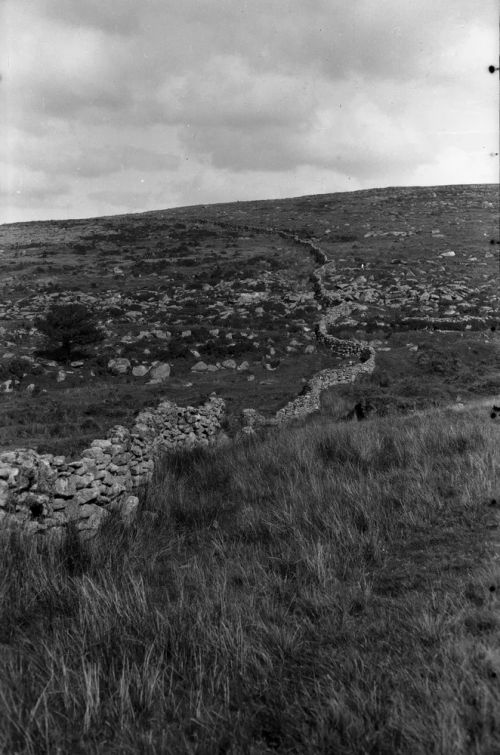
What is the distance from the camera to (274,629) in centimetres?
314

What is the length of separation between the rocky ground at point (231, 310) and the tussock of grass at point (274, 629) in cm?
269

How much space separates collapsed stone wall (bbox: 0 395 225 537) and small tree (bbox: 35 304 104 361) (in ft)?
48.4

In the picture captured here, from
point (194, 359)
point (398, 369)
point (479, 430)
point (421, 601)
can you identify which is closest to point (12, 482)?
point (421, 601)

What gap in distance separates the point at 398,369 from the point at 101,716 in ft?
58.7

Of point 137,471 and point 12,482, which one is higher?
point 12,482

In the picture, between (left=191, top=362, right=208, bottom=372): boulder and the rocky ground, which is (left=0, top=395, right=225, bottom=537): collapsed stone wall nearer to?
the rocky ground

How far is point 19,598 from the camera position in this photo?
3.89 metres

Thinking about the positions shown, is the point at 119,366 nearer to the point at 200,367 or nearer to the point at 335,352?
the point at 200,367

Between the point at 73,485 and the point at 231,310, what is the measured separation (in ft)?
74.7

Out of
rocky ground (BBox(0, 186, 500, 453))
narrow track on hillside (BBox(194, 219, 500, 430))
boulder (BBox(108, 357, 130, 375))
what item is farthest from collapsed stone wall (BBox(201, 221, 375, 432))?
boulder (BBox(108, 357, 130, 375))

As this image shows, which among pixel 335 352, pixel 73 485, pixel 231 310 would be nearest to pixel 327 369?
pixel 335 352

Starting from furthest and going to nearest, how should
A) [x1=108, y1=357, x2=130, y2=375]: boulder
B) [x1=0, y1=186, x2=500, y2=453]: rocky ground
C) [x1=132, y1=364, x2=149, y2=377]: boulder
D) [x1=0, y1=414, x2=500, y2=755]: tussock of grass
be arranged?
[x1=108, y1=357, x2=130, y2=375]: boulder, [x1=132, y1=364, x2=149, y2=377]: boulder, [x1=0, y1=186, x2=500, y2=453]: rocky ground, [x1=0, y1=414, x2=500, y2=755]: tussock of grass

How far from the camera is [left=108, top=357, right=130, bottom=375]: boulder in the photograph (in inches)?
728

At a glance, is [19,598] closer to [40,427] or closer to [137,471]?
[137,471]
